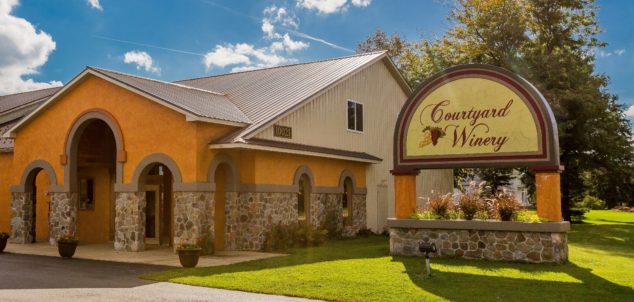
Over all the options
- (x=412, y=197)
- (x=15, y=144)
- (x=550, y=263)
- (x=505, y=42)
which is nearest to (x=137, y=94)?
(x=15, y=144)

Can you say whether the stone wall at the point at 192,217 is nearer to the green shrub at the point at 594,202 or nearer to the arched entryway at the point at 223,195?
the arched entryway at the point at 223,195

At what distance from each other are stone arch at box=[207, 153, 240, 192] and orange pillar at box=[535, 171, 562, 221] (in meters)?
10.1

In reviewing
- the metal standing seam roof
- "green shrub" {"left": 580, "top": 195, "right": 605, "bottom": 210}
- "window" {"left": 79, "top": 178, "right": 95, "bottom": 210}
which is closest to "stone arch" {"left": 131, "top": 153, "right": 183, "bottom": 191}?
"window" {"left": 79, "top": 178, "right": 95, "bottom": 210}

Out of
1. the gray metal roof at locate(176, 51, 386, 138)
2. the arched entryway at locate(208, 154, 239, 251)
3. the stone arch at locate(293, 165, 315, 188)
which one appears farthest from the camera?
the gray metal roof at locate(176, 51, 386, 138)

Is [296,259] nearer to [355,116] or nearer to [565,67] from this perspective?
[355,116]

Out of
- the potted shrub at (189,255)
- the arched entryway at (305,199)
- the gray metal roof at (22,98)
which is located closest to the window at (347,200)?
the arched entryway at (305,199)

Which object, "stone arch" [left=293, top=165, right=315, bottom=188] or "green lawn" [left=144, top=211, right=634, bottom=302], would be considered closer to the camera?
"green lawn" [left=144, top=211, right=634, bottom=302]

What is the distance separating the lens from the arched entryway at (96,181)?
25081mm

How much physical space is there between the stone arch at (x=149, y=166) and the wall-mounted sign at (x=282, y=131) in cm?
403

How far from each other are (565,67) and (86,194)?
27569 millimetres

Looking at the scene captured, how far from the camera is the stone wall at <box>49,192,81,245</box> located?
2289 cm

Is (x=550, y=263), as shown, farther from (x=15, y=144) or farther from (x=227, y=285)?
(x=15, y=144)

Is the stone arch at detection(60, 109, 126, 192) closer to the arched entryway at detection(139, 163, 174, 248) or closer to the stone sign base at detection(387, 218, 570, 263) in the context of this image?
the arched entryway at detection(139, 163, 174, 248)

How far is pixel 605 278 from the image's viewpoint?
13852mm
